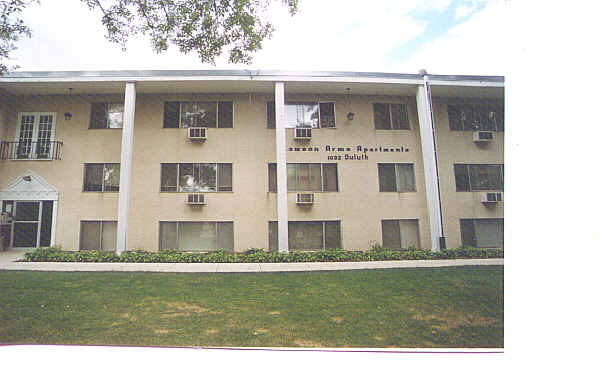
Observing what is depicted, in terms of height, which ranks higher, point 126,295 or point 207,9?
point 207,9

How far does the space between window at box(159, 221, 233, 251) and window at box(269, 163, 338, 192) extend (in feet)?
4.83

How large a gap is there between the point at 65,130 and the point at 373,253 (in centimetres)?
501

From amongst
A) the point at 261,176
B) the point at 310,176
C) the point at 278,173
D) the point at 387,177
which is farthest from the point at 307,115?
the point at 387,177

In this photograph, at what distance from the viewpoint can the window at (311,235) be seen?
555 centimetres

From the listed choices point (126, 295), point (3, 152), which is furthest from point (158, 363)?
point (3, 152)

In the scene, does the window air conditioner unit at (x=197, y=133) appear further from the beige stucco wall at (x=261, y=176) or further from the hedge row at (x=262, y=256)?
the hedge row at (x=262, y=256)

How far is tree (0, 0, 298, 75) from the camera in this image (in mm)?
1024

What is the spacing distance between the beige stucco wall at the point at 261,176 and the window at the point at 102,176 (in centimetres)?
16

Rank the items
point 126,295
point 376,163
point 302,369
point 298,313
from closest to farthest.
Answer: point 302,369
point 298,313
point 126,295
point 376,163

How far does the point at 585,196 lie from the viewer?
47cm

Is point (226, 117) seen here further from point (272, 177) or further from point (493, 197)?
point (493, 197)

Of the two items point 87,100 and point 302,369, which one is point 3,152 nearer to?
point 87,100

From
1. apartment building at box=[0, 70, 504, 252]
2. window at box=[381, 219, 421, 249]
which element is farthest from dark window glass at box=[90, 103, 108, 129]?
window at box=[381, 219, 421, 249]

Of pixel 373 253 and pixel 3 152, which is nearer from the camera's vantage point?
pixel 3 152
